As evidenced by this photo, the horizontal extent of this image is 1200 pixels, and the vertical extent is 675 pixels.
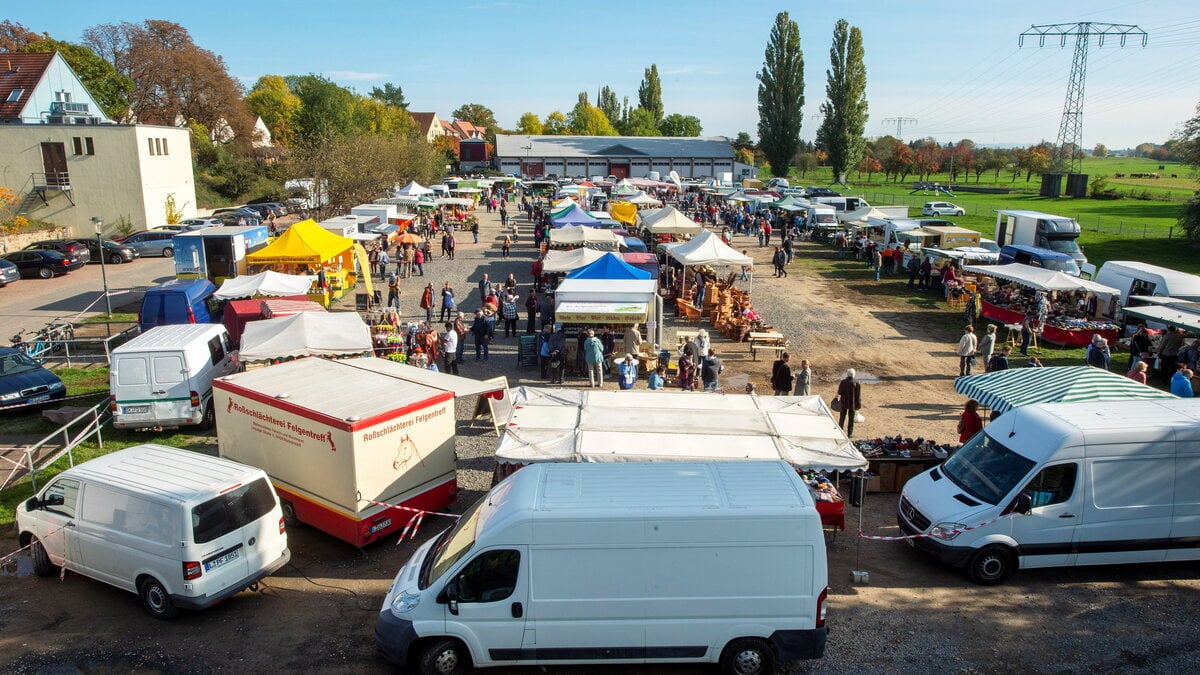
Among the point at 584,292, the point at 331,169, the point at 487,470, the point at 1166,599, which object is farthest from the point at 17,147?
the point at 1166,599

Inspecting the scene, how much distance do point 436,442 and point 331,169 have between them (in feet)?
103

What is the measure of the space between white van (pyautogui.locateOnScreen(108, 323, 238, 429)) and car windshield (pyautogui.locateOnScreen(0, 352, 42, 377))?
2.92m

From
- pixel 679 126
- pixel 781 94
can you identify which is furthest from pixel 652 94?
pixel 781 94

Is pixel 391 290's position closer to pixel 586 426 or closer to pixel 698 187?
pixel 586 426

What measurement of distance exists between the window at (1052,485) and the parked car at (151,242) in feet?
105

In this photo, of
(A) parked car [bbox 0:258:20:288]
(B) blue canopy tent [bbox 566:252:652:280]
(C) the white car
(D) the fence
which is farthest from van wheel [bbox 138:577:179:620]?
(C) the white car

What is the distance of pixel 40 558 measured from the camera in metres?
8.23

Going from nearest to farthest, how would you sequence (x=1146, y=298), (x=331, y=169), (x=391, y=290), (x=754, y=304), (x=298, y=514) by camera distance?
(x=298, y=514)
(x=1146, y=298)
(x=391, y=290)
(x=754, y=304)
(x=331, y=169)

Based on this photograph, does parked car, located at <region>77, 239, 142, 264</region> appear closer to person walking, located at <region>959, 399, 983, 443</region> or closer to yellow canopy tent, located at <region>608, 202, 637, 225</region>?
yellow canopy tent, located at <region>608, 202, 637, 225</region>

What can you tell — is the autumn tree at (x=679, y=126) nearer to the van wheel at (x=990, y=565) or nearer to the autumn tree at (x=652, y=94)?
the autumn tree at (x=652, y=94)

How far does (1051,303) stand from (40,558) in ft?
73.1

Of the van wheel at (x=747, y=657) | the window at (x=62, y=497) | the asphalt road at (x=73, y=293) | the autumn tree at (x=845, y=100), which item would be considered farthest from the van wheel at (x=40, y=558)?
the autumn tree at (x=845, y=100)

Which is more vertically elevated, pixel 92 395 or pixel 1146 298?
pixel 1146 298

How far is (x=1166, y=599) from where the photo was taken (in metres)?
7.92
